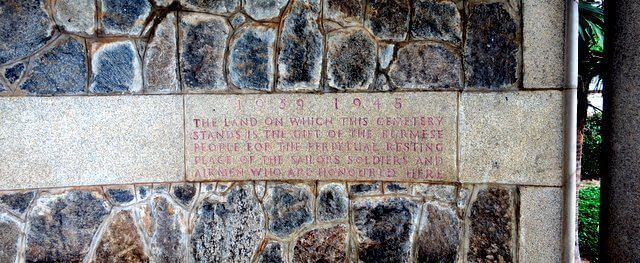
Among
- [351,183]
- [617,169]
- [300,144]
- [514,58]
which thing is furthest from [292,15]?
[617,169]

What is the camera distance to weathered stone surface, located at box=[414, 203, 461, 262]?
119 inches

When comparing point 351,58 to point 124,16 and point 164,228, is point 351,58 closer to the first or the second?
point 124,16

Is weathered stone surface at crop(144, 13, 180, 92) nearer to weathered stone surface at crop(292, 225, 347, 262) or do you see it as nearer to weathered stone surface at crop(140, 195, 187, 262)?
weathered stone surface at crop(140, 195, 187, 262)

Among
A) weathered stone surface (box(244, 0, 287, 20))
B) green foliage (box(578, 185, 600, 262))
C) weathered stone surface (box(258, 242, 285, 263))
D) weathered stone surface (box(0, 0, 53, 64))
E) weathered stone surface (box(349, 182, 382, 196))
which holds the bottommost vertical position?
green foliage (box(578, 185, 600, 262))

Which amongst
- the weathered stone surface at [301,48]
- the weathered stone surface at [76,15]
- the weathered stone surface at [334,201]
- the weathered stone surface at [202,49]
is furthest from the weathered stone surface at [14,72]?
the weathered stone surface at [334,201]

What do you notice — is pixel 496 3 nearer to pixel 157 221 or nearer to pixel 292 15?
pixel 292 15

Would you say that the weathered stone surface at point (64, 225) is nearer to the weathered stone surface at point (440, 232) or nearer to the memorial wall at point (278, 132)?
the memorial wall at point (278, 132)

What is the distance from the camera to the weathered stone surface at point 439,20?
295 cm

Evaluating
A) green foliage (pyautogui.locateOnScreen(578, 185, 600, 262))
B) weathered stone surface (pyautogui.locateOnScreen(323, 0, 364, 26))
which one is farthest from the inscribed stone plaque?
green foliage (pyautogui.locateOnScreen(578, 185, 600, 262))

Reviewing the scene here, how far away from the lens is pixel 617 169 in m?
2.68

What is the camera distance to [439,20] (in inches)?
Answer: 116

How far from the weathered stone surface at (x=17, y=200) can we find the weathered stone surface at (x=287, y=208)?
1.38 meters

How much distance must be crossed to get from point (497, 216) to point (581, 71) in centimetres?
236

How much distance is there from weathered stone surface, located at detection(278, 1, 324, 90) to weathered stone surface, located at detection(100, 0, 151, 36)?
83cm
